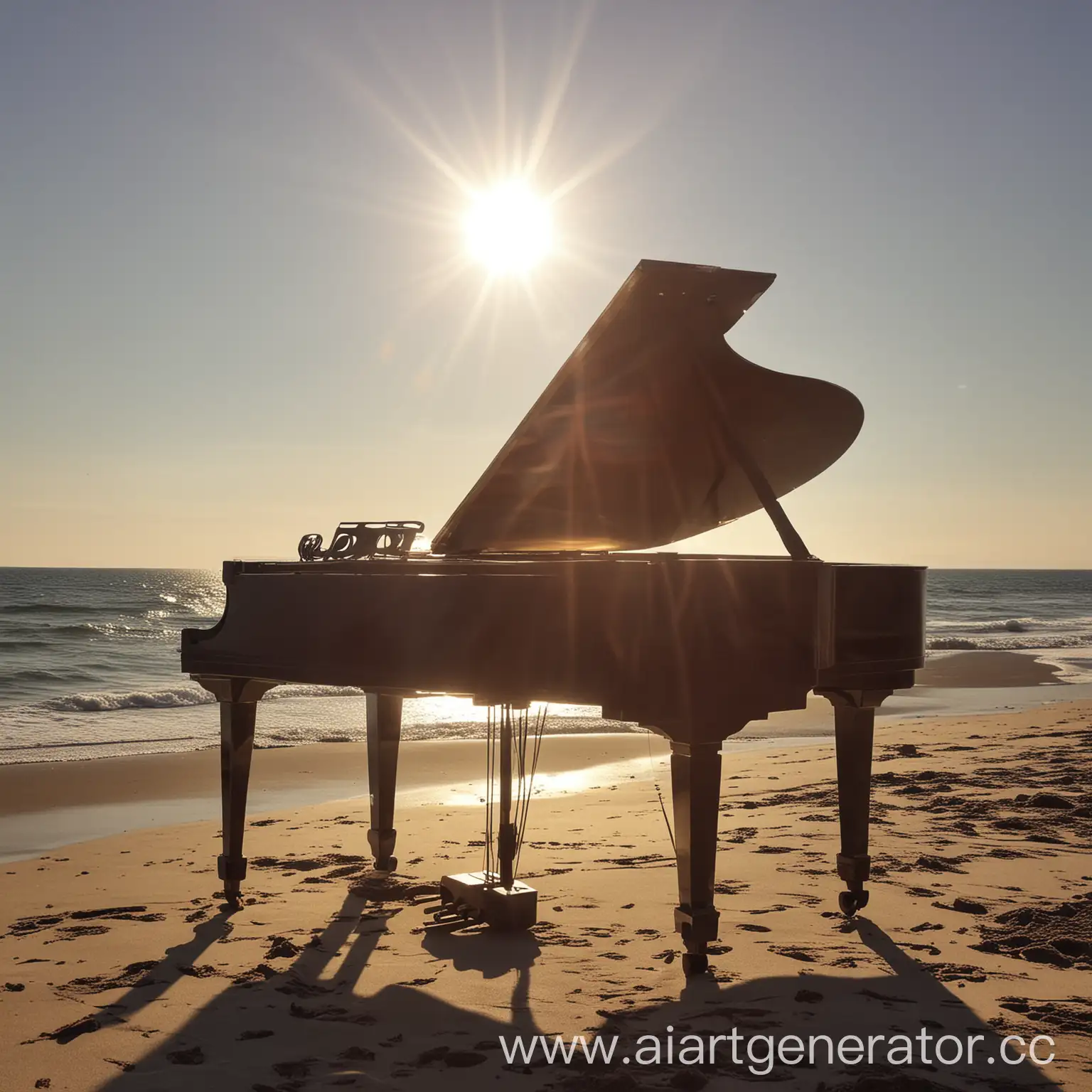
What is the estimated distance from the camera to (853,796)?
5.63 metres

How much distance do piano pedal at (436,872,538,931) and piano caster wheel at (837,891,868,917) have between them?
1.55 metres

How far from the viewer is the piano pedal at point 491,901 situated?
5535 mm

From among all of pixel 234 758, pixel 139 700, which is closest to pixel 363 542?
pixel 234 758

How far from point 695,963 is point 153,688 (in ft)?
58.1

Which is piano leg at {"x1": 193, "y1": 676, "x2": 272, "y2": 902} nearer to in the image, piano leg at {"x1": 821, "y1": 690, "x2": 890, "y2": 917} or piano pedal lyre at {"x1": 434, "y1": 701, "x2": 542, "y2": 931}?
piano pedal lyre at {"x1": 434, "y1": 701, "x2": 542, "y2": 931}

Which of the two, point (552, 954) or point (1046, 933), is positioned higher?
point (1046, 933)

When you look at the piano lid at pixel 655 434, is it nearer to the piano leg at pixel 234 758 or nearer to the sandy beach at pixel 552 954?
the piano leg at pixel 234 758

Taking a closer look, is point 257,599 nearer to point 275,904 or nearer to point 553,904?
point 275,904

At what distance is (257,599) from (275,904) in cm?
188

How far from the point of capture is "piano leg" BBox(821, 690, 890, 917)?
18.2 feet

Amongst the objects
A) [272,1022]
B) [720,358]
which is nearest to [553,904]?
[272,1022]

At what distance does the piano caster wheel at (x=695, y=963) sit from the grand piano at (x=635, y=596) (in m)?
0.01

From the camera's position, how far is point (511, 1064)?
3.90 m

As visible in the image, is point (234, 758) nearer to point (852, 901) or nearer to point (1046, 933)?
point (852, 901)
